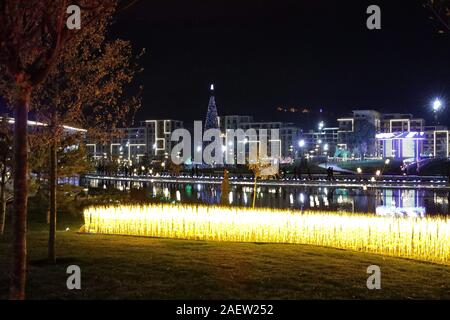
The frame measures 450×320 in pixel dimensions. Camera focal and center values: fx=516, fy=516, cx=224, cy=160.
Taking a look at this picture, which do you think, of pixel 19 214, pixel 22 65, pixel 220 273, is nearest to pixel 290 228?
pixel 220 273

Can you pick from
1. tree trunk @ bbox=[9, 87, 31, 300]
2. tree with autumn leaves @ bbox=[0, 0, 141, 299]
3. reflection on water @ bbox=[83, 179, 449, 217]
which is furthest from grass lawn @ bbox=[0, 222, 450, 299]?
reflection on water @ bbox=[83, 179, 449, 217]

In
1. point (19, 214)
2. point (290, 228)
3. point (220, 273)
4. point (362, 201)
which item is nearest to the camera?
point (19, 214)

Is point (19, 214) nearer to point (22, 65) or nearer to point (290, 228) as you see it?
point (22, 65)

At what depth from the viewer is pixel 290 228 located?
12.8 metres

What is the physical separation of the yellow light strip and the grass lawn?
99 centimetres

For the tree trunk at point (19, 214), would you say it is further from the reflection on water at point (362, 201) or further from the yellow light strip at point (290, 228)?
the reflection on water at point (362, 201)

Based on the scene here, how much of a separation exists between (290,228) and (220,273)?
202 inches

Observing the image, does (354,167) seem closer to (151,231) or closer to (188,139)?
(151,231)

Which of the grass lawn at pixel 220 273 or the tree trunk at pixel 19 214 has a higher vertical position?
the tree trunk at pixel 19 214

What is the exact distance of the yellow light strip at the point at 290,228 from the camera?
36.0 ft

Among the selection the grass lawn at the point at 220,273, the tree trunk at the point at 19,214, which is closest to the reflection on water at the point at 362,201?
the grass lawn at the point at 220,273

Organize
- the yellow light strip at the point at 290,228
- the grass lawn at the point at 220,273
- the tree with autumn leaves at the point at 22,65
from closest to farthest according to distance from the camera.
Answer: the tree with autumn leaves at the point at 22,65, the grass lawn at the point at 220,273, the yellow light strip at the point at 290,228

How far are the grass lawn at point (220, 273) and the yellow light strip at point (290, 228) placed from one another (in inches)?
38.9

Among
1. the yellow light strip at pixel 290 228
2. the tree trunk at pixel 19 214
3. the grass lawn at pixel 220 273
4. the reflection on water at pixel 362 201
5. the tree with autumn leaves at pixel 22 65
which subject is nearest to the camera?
the tree with autumn leaves at pixel 22 65
